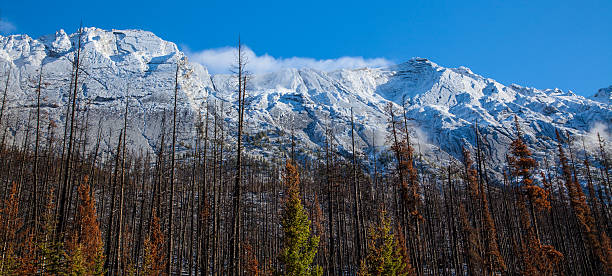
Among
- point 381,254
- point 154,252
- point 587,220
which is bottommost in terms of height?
point 381,254

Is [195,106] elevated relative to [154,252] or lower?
elevated

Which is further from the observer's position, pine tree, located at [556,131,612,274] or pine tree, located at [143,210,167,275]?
pine tree, located at [556,131,612,274]

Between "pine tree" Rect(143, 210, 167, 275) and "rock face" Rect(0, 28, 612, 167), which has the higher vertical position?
"rock face" Rect(0, 28, 612, 167)

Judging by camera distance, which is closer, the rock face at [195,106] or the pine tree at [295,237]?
the pine tree at [295,237]

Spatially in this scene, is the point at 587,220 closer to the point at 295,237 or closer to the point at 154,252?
the point at 295,237

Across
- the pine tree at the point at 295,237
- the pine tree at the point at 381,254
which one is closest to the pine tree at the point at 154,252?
the pine tree at the point at 295,237

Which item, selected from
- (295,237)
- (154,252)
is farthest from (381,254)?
(154,252)

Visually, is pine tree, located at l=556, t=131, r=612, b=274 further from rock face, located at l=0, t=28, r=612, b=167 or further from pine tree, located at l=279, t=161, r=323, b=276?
rock face, located at l=0, t=28, r=612, b=167

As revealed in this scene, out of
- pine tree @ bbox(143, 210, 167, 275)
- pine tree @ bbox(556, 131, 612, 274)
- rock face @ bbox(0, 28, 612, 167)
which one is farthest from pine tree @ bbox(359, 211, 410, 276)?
rock face @ bbox(0, 28, 612, 167)

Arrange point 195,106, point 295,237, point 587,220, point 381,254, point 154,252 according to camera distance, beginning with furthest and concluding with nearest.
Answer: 1. point 195,106
2. point 587,220
3. point 154,252
4. point 295,237
5. point 381,254

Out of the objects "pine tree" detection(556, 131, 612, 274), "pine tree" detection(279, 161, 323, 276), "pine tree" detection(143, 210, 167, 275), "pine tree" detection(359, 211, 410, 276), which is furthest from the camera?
"pine tree" detection(556, 131, 612, 274)

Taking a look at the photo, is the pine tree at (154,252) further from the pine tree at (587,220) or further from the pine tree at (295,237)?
the pine tree at (587,220)

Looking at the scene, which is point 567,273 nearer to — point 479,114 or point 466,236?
point 466,236

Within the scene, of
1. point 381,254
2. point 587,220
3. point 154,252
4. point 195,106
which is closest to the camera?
point 381,254
